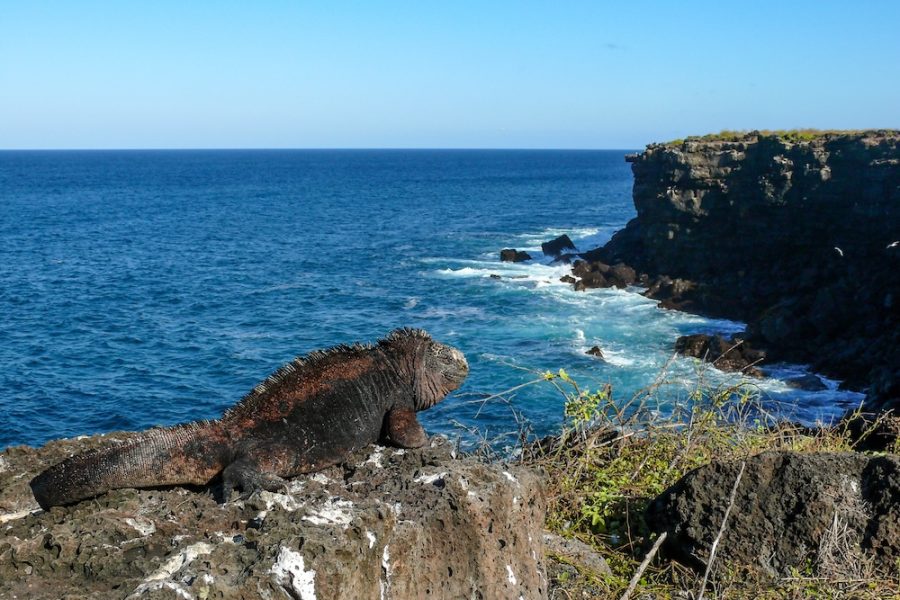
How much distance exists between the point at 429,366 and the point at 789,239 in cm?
3761

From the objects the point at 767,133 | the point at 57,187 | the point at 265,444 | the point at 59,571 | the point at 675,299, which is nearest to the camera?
the point at 59,571

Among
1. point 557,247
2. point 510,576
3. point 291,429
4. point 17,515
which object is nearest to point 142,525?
point 17,515

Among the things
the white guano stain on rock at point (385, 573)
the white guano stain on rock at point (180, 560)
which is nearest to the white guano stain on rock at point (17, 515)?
the white guano stain on rock at point (180, 560)

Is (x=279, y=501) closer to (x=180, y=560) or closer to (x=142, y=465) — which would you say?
(x=180, y=560)

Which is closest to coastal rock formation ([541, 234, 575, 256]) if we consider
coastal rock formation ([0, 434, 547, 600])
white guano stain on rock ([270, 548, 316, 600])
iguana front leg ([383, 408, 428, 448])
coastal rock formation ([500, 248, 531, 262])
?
coastal rock formation ([500, 248, 531, 262])

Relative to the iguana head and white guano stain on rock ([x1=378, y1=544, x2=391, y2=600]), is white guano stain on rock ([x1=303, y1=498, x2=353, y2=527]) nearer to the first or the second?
white guano stain on rock ([x1=378, y1=544, x2=391, y2=600])

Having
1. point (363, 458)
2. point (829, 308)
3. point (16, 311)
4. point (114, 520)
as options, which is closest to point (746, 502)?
point (363, 458)

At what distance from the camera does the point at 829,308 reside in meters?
32.0

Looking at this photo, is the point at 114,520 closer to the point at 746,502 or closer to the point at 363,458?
the point at 363,458

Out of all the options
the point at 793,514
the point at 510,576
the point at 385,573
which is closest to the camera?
the point at 385,573

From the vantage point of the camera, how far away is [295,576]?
393cm

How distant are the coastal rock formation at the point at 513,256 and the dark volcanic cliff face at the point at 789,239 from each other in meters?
5.16

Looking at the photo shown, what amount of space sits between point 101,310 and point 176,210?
48.3m

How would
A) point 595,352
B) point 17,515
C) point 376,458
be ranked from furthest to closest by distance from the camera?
point 595,352, point 376,458, point 17,515
